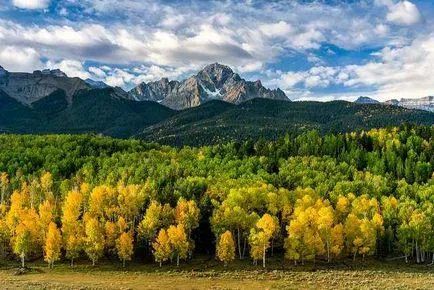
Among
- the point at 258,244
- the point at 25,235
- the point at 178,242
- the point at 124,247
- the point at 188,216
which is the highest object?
the point at 188,216

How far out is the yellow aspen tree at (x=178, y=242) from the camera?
10731 cm

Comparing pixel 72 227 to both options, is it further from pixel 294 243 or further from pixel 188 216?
pixel 294 243

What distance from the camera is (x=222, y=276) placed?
325 feet

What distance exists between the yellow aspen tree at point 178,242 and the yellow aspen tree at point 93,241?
48.0 ft

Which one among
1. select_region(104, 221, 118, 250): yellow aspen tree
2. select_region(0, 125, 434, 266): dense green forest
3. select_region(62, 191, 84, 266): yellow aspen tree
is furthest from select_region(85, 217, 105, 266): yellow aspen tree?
select_region(104, 221, 118, 250): yellow aspen tree

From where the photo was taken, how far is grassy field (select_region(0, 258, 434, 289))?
90375 mm

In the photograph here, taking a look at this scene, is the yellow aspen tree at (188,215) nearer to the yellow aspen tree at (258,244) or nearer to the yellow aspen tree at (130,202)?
the yellow aspen tree at (130,202)

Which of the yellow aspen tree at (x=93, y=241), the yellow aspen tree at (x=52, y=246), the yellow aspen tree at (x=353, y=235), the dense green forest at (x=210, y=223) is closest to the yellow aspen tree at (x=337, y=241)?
the dense green forest at (x=210, y=223)

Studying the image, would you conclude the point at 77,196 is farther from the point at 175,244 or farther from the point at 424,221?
the point at 424,221

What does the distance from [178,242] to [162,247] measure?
357 centimetres

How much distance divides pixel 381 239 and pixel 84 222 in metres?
70.5

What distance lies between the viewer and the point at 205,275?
99.4m

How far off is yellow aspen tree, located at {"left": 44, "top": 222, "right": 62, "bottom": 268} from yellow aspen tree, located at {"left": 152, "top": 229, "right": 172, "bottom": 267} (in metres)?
19.9

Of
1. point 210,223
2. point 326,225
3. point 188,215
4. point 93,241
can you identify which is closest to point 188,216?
point 188,215
